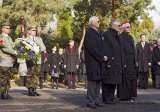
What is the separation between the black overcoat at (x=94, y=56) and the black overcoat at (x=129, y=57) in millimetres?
1475

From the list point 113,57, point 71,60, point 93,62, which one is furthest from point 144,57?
point 93,62

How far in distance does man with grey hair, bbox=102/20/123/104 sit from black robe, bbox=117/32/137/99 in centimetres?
Result: 47

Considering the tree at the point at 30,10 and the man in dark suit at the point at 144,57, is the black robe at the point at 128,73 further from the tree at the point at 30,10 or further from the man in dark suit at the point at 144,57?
the tree at the point at 30,10

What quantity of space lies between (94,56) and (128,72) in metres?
1.80

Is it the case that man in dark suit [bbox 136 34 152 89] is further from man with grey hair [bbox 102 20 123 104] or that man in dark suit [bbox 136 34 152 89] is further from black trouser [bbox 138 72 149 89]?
man with grey hair [bbox 102 20 123 104]

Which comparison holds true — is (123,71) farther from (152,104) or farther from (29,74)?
(29,74)

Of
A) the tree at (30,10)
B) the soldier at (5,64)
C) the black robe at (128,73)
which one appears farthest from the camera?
the tree at (30,10)

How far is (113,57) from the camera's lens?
841 cm

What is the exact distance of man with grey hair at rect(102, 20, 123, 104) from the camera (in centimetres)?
833

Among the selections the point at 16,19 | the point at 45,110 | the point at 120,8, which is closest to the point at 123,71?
the point at 45,110

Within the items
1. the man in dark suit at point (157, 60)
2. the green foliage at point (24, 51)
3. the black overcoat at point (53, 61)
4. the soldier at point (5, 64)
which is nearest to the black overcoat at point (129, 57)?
the green foliage at point (24, 51)

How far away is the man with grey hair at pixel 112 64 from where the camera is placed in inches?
328

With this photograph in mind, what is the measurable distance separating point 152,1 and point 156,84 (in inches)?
683

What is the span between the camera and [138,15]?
31.6 m
